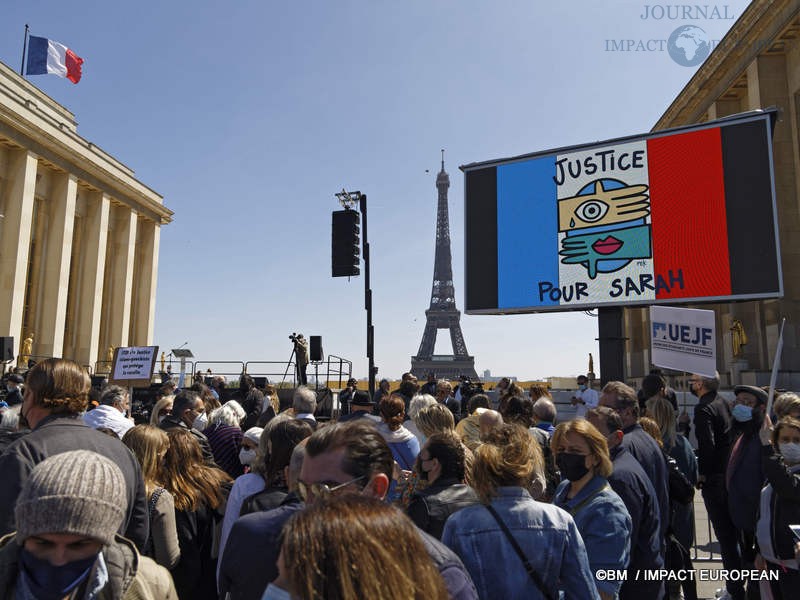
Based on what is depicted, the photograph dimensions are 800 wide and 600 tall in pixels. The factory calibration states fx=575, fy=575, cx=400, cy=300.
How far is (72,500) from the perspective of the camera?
1.62m

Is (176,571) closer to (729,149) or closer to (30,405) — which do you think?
(30,405)

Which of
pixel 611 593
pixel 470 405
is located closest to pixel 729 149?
pixel 470 405

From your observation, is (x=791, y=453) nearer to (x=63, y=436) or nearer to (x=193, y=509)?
(x=193, y=509)

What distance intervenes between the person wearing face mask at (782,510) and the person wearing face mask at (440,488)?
2.10 metres

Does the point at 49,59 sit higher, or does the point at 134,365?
the point at 49,59

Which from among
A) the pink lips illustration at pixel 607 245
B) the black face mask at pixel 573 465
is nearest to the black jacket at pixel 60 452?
the black face mask at pixel 573 465

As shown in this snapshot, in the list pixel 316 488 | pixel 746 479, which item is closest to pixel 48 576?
pixel 316 488

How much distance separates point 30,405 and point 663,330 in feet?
25.5

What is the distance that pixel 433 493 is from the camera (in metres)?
3.00

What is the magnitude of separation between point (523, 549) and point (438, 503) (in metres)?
0.58

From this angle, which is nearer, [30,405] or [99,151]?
[30,405]

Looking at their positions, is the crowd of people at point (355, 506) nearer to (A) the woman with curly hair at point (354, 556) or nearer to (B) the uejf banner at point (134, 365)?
(A) the woman with curly hair at point (354, 556)

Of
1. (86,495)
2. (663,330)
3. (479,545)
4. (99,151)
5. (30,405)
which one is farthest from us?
(99,151)

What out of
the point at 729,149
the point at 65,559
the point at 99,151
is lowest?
the point at 65,559
